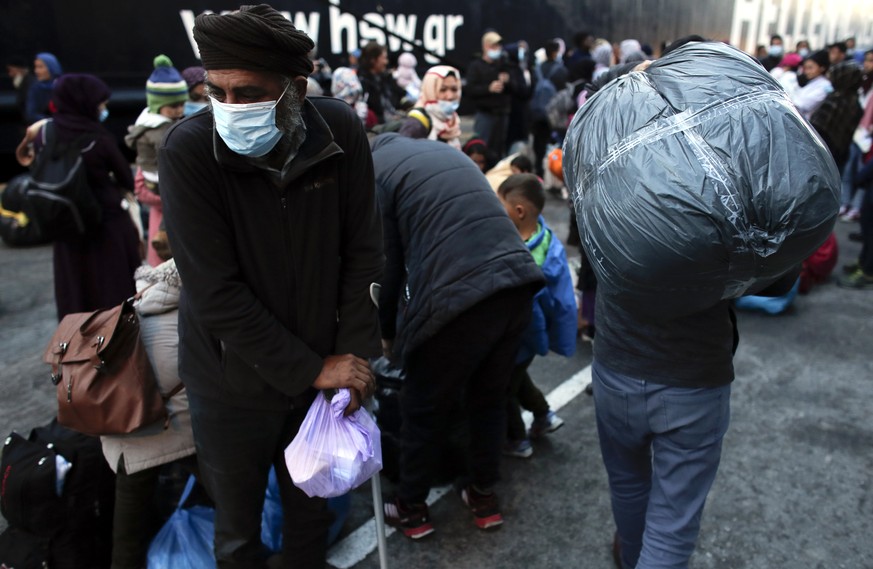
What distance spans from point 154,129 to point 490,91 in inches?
192

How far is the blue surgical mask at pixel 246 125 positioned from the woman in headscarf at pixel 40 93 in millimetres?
6815

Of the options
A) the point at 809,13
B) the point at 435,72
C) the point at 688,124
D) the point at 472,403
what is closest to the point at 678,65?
the point at 688,124

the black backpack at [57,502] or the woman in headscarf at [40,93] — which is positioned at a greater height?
the woman in headscarf at [40,93]

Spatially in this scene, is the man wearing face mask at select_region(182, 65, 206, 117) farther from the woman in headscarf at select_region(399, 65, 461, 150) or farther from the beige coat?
the beige coat

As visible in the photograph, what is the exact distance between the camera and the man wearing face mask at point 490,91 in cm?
841

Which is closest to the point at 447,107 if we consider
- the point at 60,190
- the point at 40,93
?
the point at 60,190

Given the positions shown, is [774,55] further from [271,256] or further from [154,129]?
[271,256]

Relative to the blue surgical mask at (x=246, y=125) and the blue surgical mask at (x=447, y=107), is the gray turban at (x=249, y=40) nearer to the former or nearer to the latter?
the blue surgical mask at (x=246, y=125)

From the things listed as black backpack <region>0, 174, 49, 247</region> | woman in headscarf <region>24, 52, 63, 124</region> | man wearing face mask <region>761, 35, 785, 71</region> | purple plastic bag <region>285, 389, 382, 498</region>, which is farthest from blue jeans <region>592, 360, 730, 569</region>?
man wearing face mask <region>761, 35, 785, 71</region>

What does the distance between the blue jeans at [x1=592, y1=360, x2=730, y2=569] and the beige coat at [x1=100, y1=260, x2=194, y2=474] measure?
54.2 inches

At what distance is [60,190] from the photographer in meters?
3.70

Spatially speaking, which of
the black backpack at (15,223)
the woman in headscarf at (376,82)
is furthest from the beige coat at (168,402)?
the woman in headscarf at (376,82)

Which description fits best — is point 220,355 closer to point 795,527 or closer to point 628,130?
point 628,130

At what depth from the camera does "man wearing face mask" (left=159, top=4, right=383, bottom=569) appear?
172cm
